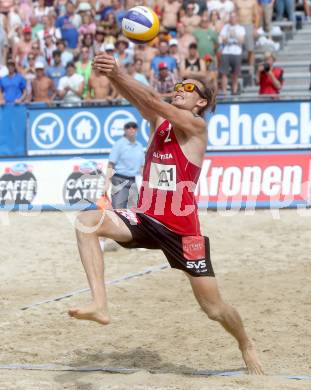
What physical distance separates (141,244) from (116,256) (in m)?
5.88

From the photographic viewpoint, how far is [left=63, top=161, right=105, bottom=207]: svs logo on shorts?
15.9 metres

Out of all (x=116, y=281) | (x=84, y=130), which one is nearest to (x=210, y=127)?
(x=84, y=130)

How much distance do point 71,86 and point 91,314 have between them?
12.7 m

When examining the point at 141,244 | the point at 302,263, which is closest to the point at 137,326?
the point at 141,244

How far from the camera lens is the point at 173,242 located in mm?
6938

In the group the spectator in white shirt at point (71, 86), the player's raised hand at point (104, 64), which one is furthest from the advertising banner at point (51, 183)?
the player's raised hand at point (104, 64)

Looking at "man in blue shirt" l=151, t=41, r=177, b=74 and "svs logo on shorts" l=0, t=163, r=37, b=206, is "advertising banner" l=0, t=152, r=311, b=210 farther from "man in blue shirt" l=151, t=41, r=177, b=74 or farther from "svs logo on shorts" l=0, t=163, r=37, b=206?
"man in blue shirt" l=151, t=41, r=177, b=74

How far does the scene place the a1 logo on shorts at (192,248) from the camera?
692cm

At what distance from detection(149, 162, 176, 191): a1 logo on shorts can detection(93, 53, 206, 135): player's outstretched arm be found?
31 centimetres

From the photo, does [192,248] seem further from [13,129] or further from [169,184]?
[13,129]

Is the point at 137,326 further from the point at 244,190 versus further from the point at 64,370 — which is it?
the point at 244,190

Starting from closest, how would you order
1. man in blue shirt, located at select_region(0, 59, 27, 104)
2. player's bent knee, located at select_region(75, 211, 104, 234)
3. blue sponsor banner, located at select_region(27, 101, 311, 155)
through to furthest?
player's bent knee, located at select_region(75, 211, 104, 234), blue sponsor banner, located at select_region(27, 101, 311, 155), man in blue shirt, located at select_region(0, 59, 27, 104)

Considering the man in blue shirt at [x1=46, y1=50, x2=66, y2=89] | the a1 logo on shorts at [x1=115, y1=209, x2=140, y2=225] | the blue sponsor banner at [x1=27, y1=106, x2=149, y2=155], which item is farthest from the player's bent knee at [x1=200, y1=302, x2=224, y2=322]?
the man in blue shirt at [x1=46, y1=50, x2=66, y2=89]

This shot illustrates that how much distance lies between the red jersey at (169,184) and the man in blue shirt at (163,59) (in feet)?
36.6
